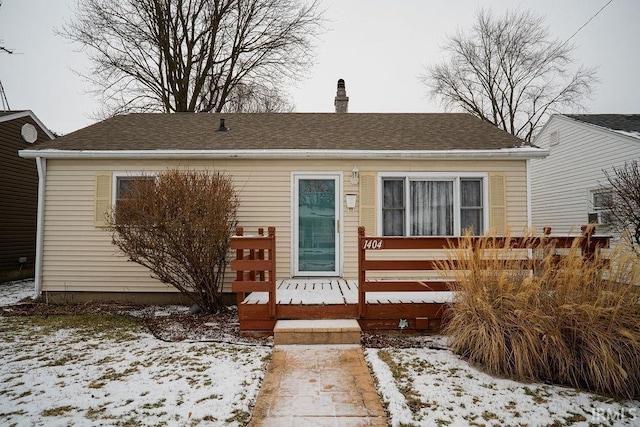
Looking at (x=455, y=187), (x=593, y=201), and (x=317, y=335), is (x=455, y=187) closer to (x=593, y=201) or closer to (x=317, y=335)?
(x=317, y=335)

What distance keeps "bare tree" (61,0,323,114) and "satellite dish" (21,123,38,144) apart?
548 cm

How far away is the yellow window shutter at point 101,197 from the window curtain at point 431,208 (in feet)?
19.3

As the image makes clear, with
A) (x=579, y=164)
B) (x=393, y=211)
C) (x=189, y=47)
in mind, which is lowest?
(x=393, y=211)

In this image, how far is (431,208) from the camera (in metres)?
6.93

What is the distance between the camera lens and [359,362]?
371 centimetres

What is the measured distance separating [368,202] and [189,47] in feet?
45.2

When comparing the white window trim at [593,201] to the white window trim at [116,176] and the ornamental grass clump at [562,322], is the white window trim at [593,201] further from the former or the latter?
the white window trim at [116,176]

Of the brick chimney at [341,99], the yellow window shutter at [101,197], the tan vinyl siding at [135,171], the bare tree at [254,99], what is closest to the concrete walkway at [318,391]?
the tan vinyl siding at [135,171]

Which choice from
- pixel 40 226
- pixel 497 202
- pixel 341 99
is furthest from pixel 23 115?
pixel 497 202

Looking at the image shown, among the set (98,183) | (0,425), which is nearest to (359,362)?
(0,425)

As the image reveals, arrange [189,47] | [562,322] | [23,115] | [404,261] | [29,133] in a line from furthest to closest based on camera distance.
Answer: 1. [189,47]
2. [29,133]
3. [23,115]
4. [404,261]
5. [562,322]

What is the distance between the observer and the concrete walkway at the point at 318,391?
267 cm

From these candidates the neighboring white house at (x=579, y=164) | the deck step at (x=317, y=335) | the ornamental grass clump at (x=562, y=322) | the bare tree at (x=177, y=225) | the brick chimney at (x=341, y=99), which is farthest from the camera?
the brick chimney at (x=341, y=99)

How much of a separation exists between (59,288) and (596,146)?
1384cm
